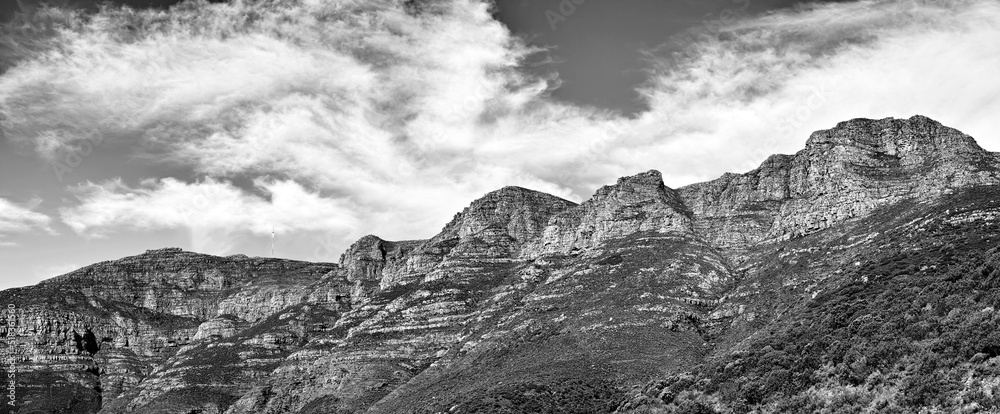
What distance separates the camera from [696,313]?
118 meters

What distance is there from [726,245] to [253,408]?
9090 centimetres

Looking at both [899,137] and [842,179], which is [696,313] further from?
[899,137]

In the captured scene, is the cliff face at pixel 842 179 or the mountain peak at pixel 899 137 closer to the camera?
the cliff face at pixel 842 179

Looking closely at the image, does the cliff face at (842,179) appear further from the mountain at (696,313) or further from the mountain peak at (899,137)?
the mountain at (696,313)

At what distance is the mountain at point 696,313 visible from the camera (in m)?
60.1

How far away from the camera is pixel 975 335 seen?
50.7m

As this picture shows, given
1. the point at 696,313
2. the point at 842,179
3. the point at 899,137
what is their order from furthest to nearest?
the point at 899,137
the point at 842,179
the point at 696,313

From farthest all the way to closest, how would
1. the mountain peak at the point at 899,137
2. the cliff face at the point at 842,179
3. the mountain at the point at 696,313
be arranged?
the mountain peak at the point at 899,137
the cliff face at the point at 842,179
the mountain at the point at 696,313

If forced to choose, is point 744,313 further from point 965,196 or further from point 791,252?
point 965,196

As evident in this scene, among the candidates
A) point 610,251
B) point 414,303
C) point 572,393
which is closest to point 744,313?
point 572,393

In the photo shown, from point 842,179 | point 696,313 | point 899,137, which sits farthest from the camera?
point 899,137

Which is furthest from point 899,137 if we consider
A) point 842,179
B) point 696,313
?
point 696,313

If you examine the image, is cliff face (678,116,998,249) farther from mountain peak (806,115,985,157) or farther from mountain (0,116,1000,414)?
mountain (0,116,1000,414)

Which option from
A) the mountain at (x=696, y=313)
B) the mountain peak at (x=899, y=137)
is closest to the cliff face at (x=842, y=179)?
the mountain peak at (x=899, y=137)
